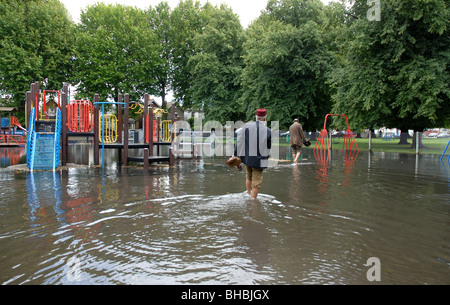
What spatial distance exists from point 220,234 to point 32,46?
3802 centimetres

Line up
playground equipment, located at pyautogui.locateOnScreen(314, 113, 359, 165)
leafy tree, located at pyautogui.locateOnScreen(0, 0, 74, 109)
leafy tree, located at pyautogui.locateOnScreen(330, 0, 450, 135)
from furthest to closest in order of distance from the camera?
leafy tree, located at pyautogui.locateOnScreen(0, 0, 74, 109)
leafy tree, located at pyautogui.locateOnScreen(330, 0, 450, 135)
playground equipment, located at pyautogui.locateOnScreen(314, 113, 359, 165)

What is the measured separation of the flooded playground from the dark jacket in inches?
32.0

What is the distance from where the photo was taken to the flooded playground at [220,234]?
3.58m

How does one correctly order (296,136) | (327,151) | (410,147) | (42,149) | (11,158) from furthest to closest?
(410,147) < (327,151) < (11,158) < (296,136) < (42,149)

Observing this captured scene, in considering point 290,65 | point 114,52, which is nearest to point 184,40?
point 114,52

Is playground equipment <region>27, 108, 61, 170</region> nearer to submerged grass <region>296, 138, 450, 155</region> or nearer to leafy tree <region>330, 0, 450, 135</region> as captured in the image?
leafy tree <region>330, 0, 450, 135</region>

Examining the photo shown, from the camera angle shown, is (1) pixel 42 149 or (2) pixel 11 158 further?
(2) pixel 11 158

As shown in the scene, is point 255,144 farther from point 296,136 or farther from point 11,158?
point 11,158

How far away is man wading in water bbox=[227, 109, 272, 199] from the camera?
23.3ft

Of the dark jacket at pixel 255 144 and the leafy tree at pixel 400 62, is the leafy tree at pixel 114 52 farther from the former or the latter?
the dark jacket at pixel 255 144

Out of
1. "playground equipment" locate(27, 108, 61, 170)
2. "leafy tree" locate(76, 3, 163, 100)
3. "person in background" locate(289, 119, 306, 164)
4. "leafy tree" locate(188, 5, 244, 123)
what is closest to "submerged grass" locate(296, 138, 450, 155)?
"leafy tree" locate(188, 5, 244, 123)

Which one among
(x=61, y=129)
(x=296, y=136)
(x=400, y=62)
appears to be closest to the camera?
(x=61, y=129)

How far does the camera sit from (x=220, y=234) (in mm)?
4820
